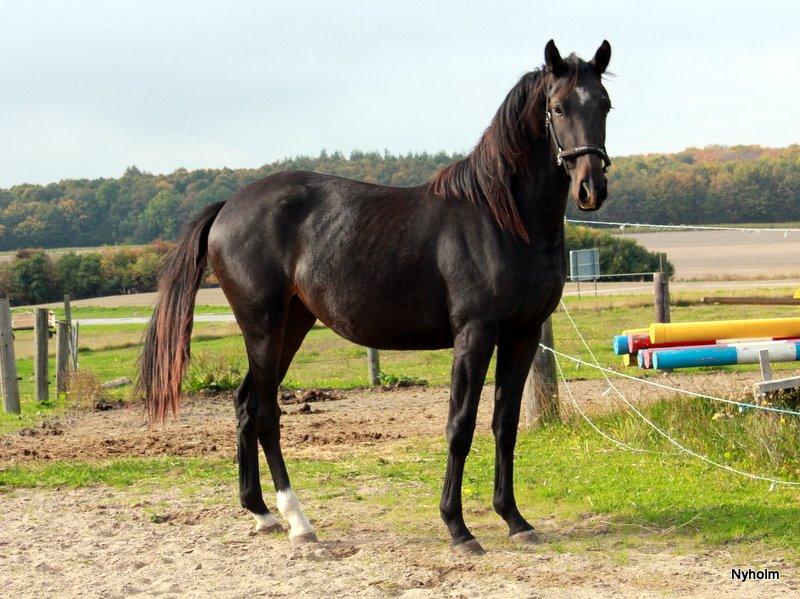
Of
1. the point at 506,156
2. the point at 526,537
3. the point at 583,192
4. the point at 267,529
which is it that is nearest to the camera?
the point at 583,192

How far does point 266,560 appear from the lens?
15.7ft

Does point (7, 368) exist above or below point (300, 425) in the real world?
above

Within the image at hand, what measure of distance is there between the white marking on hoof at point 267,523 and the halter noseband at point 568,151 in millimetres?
2677

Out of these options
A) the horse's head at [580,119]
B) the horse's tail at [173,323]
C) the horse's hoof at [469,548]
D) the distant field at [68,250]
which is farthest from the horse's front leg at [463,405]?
the distant field at [68,250]

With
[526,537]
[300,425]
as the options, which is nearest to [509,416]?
[526,537]

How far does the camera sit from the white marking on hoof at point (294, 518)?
5.16m

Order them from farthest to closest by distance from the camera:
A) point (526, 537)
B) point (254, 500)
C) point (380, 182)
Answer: point (380, 182) < point (254, 500) < point (526, 537)

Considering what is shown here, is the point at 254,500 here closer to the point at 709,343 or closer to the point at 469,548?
the point at 469,548

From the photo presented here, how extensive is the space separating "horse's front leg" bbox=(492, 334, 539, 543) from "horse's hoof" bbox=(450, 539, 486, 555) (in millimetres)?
310

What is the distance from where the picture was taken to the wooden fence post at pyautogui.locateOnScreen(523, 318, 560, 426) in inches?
327

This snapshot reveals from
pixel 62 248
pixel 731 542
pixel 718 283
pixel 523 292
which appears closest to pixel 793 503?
pixel 731 542

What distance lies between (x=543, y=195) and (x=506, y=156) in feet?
0.96

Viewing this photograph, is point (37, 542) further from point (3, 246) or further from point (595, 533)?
point (3, 246)

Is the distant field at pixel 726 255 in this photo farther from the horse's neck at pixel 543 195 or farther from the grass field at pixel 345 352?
the horse's neck at pixel 543 195
